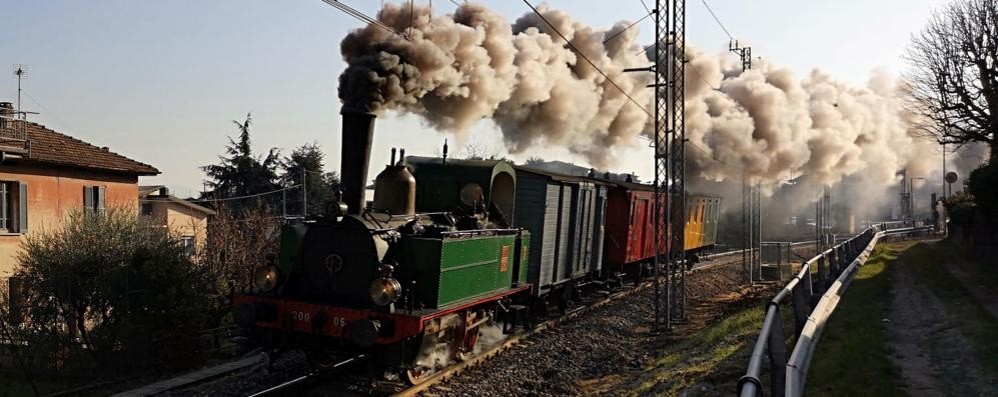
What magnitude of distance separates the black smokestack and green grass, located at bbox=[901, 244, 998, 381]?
6943mm

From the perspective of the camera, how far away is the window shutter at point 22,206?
59.6 ft

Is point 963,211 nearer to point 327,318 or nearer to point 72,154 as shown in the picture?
point 327,318

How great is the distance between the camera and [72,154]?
20.5 meters

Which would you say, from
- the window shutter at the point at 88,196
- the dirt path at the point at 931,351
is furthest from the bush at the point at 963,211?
the window shutter at the point at 88,196

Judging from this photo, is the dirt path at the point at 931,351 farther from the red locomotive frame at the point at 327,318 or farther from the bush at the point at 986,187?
the bush at the point at 986,187

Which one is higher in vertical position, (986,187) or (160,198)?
(986,187)

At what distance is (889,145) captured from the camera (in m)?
38.3

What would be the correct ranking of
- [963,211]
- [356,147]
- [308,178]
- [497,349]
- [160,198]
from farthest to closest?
[308,178]
[160,198]
[963,211]
[497,349]
[356,147]

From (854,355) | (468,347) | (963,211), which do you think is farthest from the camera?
(963,211)

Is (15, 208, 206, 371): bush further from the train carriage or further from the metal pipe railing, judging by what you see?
the metal pipe railing

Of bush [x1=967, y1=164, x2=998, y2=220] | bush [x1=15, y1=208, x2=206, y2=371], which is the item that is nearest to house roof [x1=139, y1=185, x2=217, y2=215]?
bush [x1=15, y1=208, x2=206, y2=371]

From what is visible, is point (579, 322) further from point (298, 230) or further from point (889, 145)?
point (889, 145)

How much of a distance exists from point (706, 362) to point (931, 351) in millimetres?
2629

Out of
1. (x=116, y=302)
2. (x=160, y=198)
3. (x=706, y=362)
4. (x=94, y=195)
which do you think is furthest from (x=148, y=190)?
(x=706, y=362)
